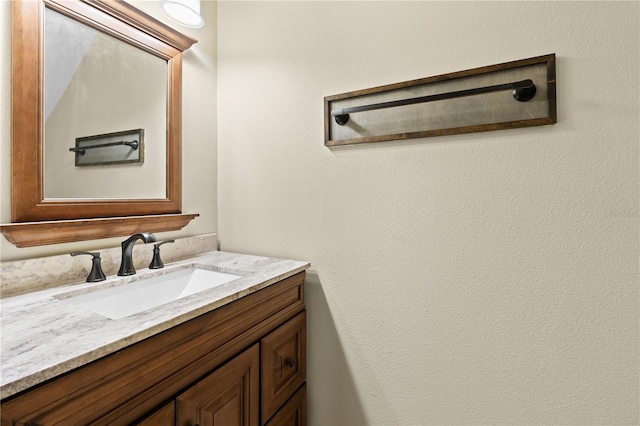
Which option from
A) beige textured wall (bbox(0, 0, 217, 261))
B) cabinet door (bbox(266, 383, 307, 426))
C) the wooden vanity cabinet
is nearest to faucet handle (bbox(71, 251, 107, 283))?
beige textured wall (bbox(0, 0, 217, 261))

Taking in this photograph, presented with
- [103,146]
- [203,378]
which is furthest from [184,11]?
[203,378]

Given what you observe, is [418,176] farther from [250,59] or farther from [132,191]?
[132,191]

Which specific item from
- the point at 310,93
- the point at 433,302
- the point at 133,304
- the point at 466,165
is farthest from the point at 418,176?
the point at 133,304

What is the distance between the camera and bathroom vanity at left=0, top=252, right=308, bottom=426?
528 mm

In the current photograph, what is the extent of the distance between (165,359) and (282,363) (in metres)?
0.52

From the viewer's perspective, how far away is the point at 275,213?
1.38m

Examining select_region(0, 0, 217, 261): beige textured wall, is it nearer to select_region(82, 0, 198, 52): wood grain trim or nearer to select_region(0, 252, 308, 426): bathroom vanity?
select_region(82, 0, 198, 52): wood grain trim

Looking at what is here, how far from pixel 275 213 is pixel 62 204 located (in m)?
→ 0.74

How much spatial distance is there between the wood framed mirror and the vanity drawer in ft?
2.14

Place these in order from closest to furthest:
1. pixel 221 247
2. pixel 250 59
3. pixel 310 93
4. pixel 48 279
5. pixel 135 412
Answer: pixel 135 412, pixel 48 279, pixel 310 93, pixel 250 59, pixel 221 247

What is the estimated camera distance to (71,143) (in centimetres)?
101

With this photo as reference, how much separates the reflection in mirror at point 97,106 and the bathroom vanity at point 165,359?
350 millimetres

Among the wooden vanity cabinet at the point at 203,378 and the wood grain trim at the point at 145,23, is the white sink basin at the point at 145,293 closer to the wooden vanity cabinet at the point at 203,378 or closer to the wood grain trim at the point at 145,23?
the wooden vanity cabinet at the point at 203,378

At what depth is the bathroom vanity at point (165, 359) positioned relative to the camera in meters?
0.53
